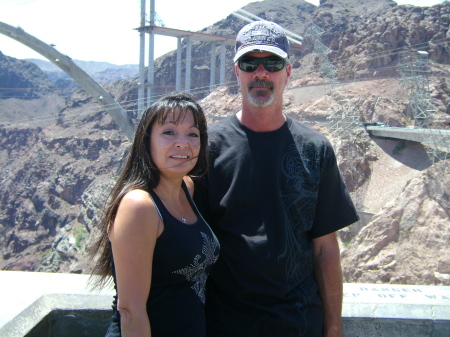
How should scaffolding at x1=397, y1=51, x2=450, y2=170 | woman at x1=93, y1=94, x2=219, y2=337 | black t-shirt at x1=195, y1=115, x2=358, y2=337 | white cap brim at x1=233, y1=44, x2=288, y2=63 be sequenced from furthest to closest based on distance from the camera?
1. scaffolding at x1=397, y1=51, x2=450, y2=170
2. white cap brim at x1=233, y1=44, x2=288, y2=63
3. black t-shirt at x1=195, y1=115, x2=358, y2=337
4. woman at x1=93, y1=94, x2=219, y2=337

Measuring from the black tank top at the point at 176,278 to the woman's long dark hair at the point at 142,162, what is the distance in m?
0.10

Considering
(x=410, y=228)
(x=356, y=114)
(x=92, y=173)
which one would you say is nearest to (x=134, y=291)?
(x=410, y=228)

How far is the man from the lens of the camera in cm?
221

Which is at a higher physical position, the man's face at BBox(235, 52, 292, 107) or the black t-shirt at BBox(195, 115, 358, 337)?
the man's face at BBox(235, 52, 292, 107)

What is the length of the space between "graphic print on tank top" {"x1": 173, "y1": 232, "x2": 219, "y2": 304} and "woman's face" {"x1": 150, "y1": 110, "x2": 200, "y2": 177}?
0.31m

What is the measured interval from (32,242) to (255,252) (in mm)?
63141

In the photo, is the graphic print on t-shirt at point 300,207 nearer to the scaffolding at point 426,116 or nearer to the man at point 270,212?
the man at point 270,212

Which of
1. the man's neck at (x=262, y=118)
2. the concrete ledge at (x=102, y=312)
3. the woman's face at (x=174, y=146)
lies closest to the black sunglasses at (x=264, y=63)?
the man's neck at (x=262, y=118)

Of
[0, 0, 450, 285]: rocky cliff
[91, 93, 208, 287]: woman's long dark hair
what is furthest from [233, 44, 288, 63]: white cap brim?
[0, 0, 450, 285]: rocky cliff

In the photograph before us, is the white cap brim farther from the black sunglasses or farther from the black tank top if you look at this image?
the black tank top

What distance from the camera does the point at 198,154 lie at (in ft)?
7.09

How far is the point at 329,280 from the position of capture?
247 centimetres

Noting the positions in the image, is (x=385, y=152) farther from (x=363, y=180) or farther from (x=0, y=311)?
(x=0, y=311)

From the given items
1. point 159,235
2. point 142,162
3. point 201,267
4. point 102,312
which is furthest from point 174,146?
point 102,312
